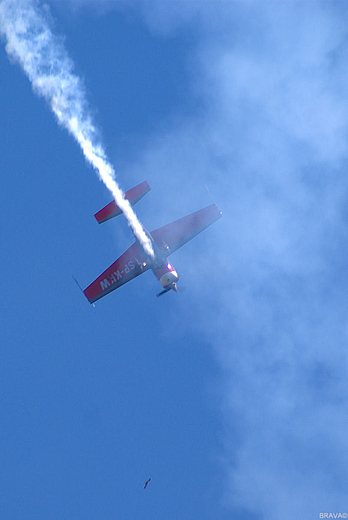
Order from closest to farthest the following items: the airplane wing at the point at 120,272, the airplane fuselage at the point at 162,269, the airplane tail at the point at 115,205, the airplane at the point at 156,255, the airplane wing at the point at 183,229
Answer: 1. the airplane tail at the point at 115,205
2. the airplane fuselage at the point at 162,269
3. the airplane at the point at 156,255
4. the airplane wing at the point at 120,272
5. the airplane wing at the point at 183,229

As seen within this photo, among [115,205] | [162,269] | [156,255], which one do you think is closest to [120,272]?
[156,255]

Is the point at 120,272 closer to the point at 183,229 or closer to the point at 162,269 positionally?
the point at 162,269

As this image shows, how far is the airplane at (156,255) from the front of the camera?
53969 mm

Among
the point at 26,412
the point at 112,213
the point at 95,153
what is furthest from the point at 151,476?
the point at 95,153

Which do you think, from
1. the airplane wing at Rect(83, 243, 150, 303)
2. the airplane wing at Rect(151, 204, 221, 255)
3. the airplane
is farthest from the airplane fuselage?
the airplane wing at Rect(151, 204, 221, 255)

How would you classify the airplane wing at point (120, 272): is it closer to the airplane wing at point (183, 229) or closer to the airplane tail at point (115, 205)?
the airplane wing at point (183, 229)

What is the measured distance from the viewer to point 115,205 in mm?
52656

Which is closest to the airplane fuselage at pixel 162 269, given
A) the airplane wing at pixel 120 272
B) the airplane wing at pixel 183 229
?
the airplane wing at pixel 120 272

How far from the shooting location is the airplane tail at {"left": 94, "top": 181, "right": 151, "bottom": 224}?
52.6 meters

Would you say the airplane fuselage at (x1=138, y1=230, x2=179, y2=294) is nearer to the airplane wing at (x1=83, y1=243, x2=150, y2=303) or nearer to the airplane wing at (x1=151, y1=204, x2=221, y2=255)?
the airplane wing at (x1=83, y1=243, x2=150, y2=303)

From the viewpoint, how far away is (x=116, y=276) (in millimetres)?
57594

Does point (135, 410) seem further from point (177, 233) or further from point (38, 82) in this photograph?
point (38, 82)

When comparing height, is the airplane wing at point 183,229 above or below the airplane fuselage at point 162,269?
above

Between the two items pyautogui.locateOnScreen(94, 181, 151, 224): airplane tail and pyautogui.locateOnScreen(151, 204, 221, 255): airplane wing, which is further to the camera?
pyautogui.locateOnScreen(151, 204, 221, 255): airplane wing
